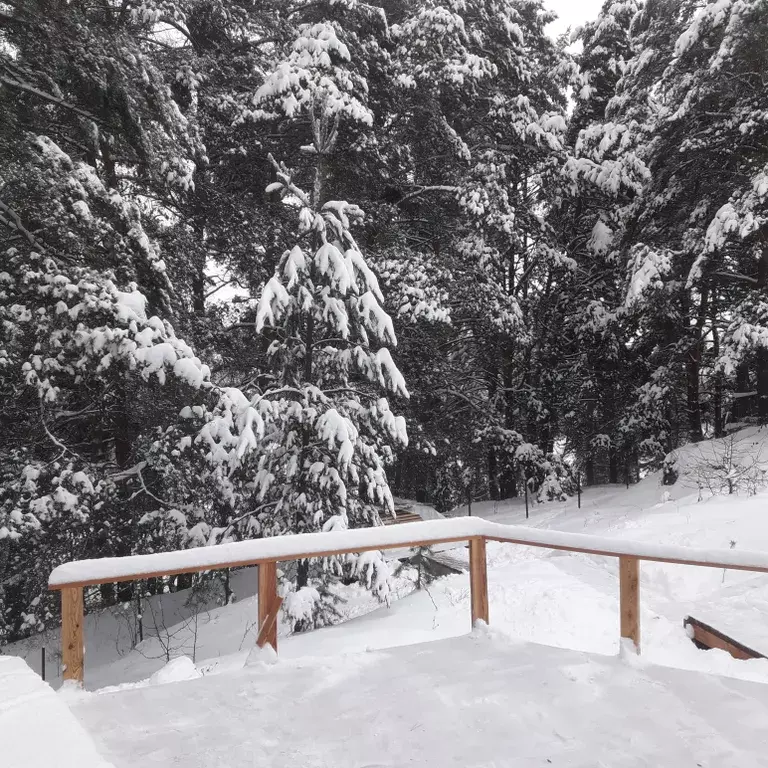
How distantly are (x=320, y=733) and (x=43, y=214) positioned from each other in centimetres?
740

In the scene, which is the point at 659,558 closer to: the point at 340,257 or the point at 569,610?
the point at 569,610

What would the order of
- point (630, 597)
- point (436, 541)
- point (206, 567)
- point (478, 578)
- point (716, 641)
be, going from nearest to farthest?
point (206, 567) < point (630, 597) < point (436, 541) < point (478, 578) < point (716, 641)

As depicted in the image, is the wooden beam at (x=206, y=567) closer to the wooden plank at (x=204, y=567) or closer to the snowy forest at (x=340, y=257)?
the wooden plank at (x=204, y=567)

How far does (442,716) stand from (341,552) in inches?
43.3

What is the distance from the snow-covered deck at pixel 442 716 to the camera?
107 inches

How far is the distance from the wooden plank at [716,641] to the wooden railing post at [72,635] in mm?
4920

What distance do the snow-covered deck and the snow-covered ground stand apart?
1cm

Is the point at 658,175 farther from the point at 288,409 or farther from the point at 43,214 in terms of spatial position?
the point at 43,214

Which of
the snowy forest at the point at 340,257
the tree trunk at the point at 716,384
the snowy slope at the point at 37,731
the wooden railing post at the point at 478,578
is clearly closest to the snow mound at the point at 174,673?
the snowy slope at the point at 37,731

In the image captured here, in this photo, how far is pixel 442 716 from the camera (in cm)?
308

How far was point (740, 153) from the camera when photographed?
1284cm

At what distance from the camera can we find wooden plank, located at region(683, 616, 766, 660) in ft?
16.6

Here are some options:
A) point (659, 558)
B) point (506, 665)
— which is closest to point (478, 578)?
point (506, 665)

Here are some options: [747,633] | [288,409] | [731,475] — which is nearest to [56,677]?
[288,409]
